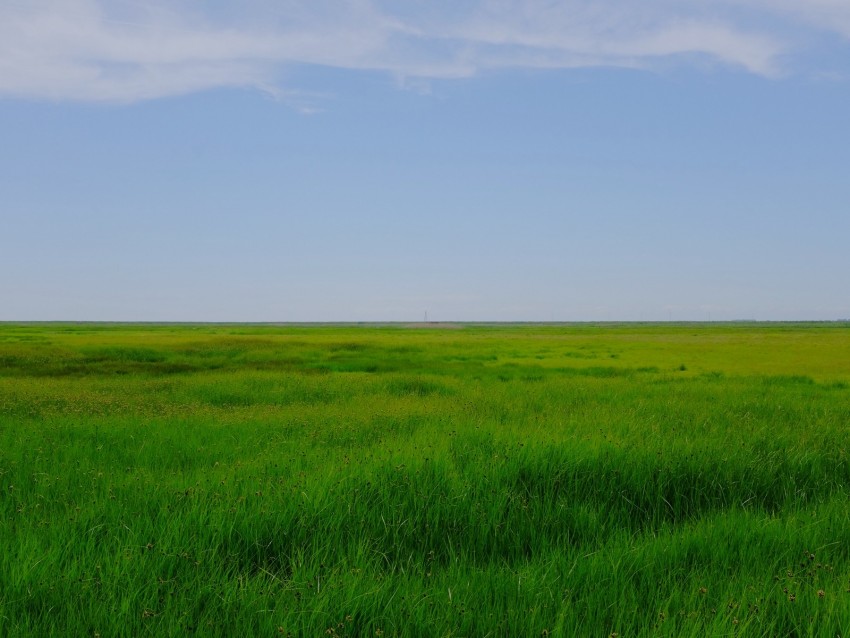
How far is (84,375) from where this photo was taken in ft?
66.3

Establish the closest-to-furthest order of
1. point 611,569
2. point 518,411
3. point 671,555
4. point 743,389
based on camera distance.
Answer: point 611,569, point 671,555, point 518,411, point 743,389

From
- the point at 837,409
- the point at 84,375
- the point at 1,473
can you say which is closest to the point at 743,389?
the point at 837,409

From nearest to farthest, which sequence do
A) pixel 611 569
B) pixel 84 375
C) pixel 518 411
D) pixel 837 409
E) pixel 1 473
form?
pixel 611 569 < pixel 1 473 < pixel 518 411 < pixel 837 409 < pixel 84 375

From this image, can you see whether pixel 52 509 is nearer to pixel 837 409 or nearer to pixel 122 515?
pixel 122 515

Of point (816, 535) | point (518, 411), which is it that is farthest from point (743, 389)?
point (816, 535)

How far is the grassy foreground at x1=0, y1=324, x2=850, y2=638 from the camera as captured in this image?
343cm

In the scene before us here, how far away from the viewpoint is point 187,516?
4695 mm

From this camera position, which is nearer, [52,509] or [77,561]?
[77,561]

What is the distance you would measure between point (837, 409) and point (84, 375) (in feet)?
73.3

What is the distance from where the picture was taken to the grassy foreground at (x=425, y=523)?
11.3 feet

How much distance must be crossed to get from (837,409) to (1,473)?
1468 centimetres

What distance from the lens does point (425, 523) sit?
201 inches

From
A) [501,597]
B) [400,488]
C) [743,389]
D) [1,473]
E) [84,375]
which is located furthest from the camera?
[84,375]

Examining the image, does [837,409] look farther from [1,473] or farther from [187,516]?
[1,473]
